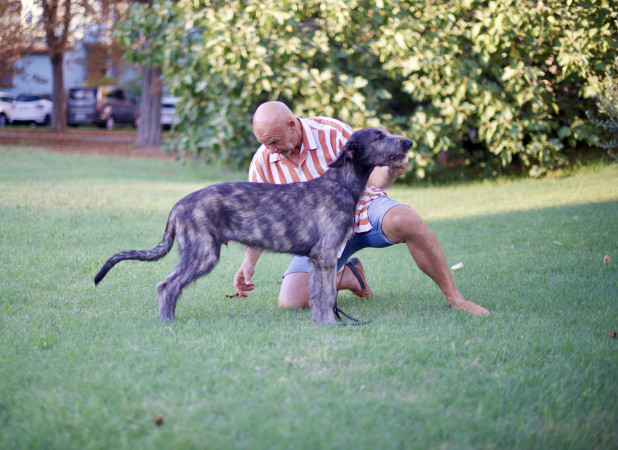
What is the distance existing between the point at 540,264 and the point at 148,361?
4710 mm

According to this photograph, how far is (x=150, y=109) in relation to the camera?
23062mm

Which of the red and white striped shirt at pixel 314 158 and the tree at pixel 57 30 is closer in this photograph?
the red and white striped shirt at pixel 314 158

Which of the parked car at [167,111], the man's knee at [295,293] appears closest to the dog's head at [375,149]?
the man's knee at [295,293]

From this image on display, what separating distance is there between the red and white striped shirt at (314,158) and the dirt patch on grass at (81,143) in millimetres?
14891

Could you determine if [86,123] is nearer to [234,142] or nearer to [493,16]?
→ [234,142]

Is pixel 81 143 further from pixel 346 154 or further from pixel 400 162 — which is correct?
pixel 400 162

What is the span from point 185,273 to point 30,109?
33.6 metres

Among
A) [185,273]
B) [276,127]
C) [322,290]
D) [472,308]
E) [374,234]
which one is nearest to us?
[185,273]

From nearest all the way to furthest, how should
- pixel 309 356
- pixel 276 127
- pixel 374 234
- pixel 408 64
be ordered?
pixel 309 356 < pixel 276 127 < pixel 374 234 < pixel 408 64

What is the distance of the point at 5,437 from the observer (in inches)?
113

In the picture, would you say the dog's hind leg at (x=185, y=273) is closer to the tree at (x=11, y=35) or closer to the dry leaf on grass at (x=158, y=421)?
the dry leaf on grass at (x=158, y=421)

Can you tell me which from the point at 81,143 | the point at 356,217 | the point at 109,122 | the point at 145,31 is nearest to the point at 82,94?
the point at 109,122

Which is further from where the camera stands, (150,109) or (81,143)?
(81,143)

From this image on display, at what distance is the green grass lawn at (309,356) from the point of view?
2.94m
